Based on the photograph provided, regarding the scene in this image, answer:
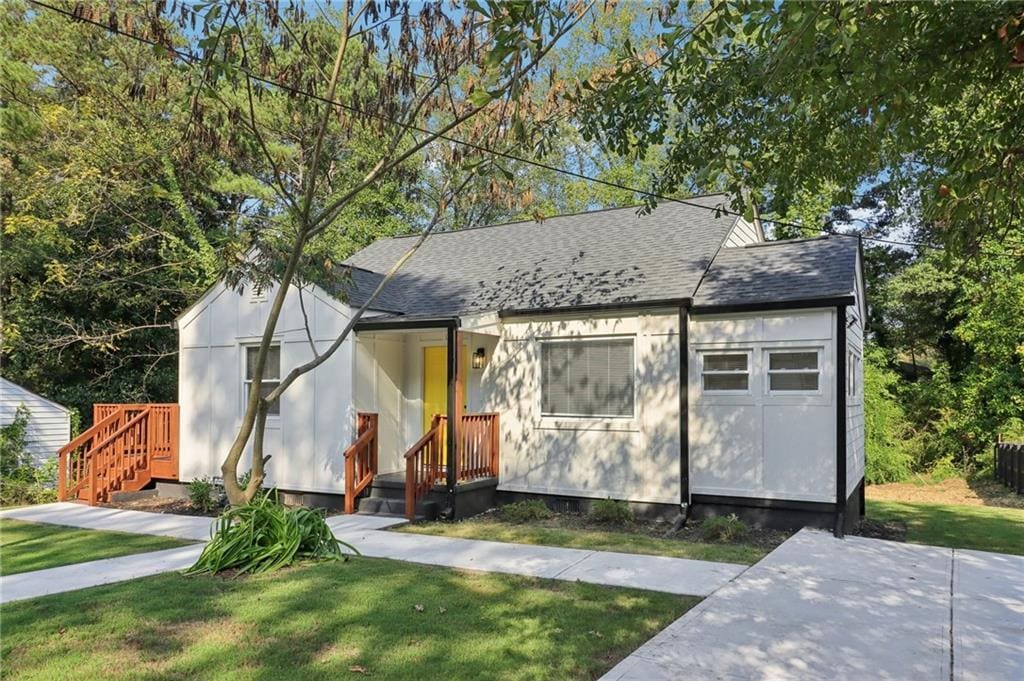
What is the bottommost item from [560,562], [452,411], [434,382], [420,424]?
[560,562]

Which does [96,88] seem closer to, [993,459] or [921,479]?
[921,479]

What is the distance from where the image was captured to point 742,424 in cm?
884

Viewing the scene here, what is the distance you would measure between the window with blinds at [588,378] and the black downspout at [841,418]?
2.52 meters

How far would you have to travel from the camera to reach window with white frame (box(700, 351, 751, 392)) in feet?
29.2

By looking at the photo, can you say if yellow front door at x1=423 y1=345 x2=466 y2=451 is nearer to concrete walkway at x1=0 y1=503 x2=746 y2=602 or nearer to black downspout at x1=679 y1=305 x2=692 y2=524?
concrete walkway at x1=0 y1=503 x2=746 y2=602

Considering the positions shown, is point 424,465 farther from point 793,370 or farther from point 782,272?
point 782,272

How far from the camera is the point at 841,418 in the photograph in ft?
26.9

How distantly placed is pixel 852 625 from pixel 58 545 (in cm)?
777

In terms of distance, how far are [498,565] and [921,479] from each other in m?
15.0

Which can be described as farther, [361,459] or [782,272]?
[361,459]

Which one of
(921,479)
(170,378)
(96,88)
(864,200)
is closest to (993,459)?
(921,479)

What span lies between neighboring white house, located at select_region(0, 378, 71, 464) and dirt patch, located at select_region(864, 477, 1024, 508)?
16158mm

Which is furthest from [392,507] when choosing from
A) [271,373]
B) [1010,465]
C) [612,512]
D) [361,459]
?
[1010,465]

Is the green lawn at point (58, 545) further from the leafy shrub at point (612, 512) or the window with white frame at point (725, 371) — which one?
the window with white frame at point (725, 371)
